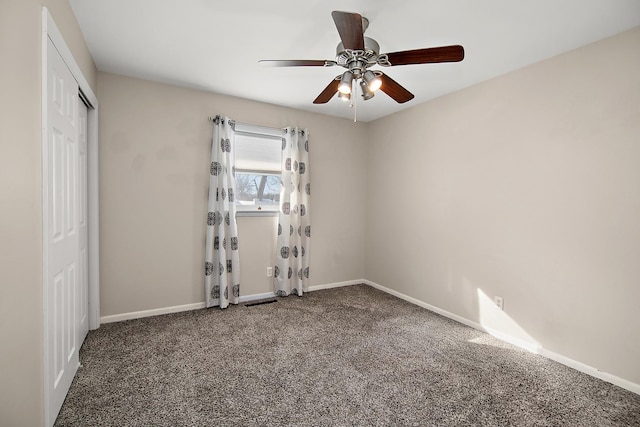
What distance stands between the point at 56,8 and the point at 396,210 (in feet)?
12.0

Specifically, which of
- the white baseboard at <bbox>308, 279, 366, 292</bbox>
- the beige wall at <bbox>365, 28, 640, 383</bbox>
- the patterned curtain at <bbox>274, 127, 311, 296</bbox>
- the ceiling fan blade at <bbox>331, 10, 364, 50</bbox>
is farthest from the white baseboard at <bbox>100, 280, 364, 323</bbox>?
the ceiling fan blade at <bbox>331, 10, 364, 50</bbox>

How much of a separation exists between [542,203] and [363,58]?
1945 millimetres

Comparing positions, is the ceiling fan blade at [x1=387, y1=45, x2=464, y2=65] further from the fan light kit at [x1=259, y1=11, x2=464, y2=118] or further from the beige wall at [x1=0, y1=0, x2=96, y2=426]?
the beige wall at [x1=0, y1=0, x2=96, y2=426]

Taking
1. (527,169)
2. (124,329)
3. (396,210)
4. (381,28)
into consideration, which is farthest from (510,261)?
(124,329)

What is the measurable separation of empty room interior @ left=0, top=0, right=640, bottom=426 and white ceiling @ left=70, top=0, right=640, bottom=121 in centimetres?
2

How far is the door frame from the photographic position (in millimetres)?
1478

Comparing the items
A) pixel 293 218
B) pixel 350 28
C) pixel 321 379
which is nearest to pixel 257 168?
pixel 293 218

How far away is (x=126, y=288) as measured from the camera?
3.15 metres

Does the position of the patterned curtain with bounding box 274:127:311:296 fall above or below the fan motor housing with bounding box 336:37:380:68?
below

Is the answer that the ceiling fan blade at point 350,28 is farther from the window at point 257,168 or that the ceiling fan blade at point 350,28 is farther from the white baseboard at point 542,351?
the white baseboard at point 542,351

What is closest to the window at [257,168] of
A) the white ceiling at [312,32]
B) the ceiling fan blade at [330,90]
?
the white ceiling at [312,32]

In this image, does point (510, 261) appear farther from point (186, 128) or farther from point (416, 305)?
point (186, 128)

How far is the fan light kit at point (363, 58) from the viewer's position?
5.51 feet

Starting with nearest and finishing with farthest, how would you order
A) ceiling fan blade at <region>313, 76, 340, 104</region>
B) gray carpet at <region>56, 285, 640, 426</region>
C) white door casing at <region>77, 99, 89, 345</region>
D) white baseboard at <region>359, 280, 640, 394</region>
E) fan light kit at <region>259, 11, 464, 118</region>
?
fan light kit at <region>259, 11, 464, 118</region>
gray carpet at <region>56, 285, 640, 426</region>
white baseboard at <region>359, 280, 640, 394</region>
ceiling fan blade at <region>313, 76, 340, 104</region>
white door casing at <region>77, 99, 89, 345</region>
